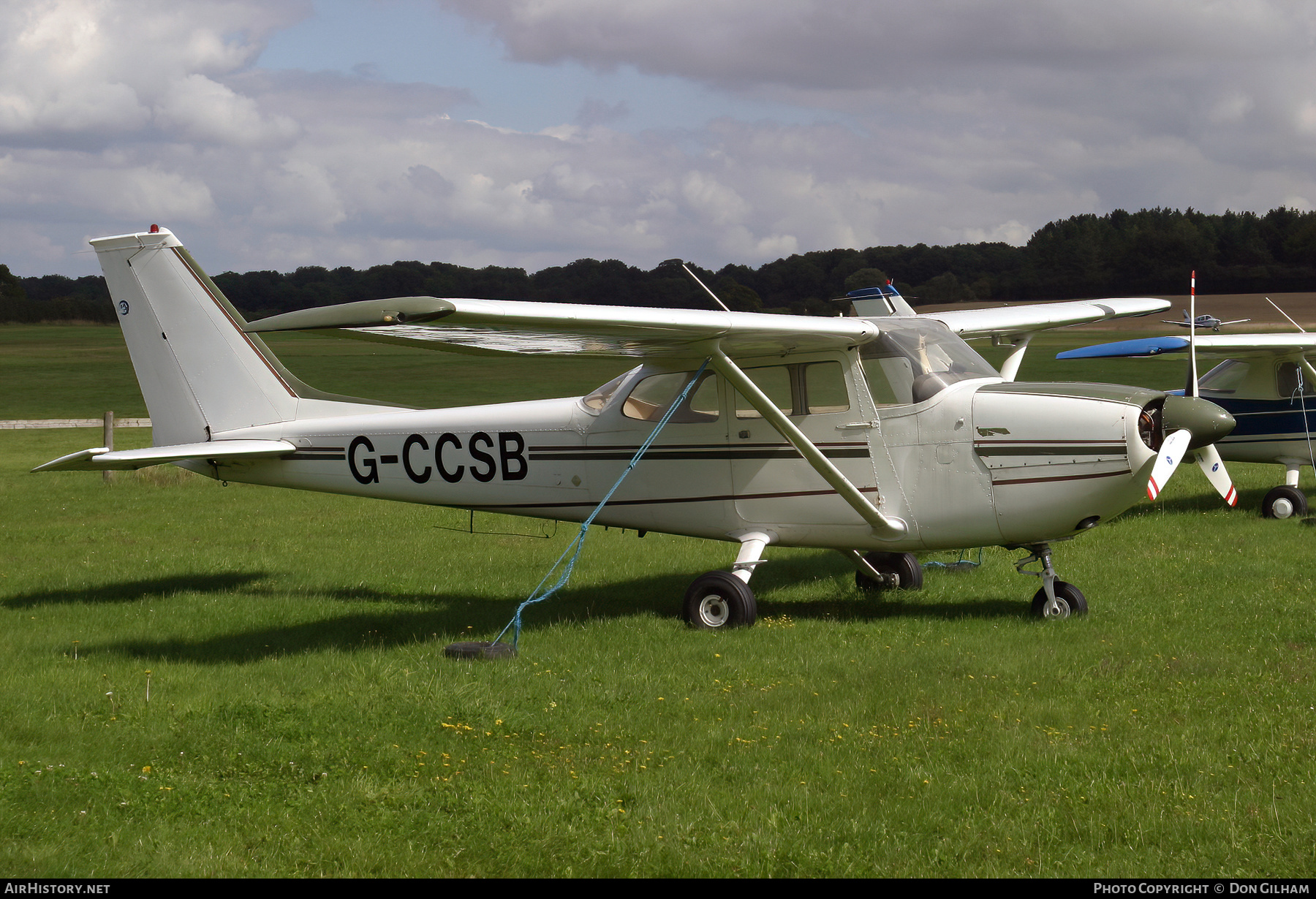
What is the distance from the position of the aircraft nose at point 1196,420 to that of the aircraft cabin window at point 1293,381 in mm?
8803

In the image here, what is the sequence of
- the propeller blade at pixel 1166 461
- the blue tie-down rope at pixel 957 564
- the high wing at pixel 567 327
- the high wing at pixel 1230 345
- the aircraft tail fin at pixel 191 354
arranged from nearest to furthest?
the high wing at pixel 567 327 → the propeller blade at pixel 1166 461 → the aircraft tail fin at pixel 191 354 → the blue tie-down rope at pixel 957 564 → the high wing at pixel 1230 345

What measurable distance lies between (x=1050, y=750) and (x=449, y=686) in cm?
379

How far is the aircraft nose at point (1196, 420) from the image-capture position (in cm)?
834

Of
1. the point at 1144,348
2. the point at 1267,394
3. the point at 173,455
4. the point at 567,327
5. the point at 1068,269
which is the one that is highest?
the point at 1068,269

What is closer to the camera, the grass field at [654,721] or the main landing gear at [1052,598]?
the grass field at [654,721]

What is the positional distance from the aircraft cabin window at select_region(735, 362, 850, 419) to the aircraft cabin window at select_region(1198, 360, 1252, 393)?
10.1 metres

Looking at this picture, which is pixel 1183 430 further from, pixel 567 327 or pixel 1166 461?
pixel 567 327

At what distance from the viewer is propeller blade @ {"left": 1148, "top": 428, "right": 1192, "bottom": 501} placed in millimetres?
8172

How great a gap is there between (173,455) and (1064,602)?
8.01 metres

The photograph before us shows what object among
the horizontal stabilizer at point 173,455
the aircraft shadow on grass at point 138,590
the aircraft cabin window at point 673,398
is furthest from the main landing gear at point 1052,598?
the aircraft shadow on grass at point 138,590

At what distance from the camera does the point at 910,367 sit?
357 inches

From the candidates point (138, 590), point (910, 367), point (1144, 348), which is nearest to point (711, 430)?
point (910, 367)

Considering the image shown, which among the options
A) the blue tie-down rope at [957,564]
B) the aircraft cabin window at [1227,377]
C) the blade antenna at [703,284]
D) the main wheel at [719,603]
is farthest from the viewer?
the aircraft cabin window at [1227,377]

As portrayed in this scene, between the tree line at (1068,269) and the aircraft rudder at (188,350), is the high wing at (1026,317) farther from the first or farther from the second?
the tree line at (1068,269)
